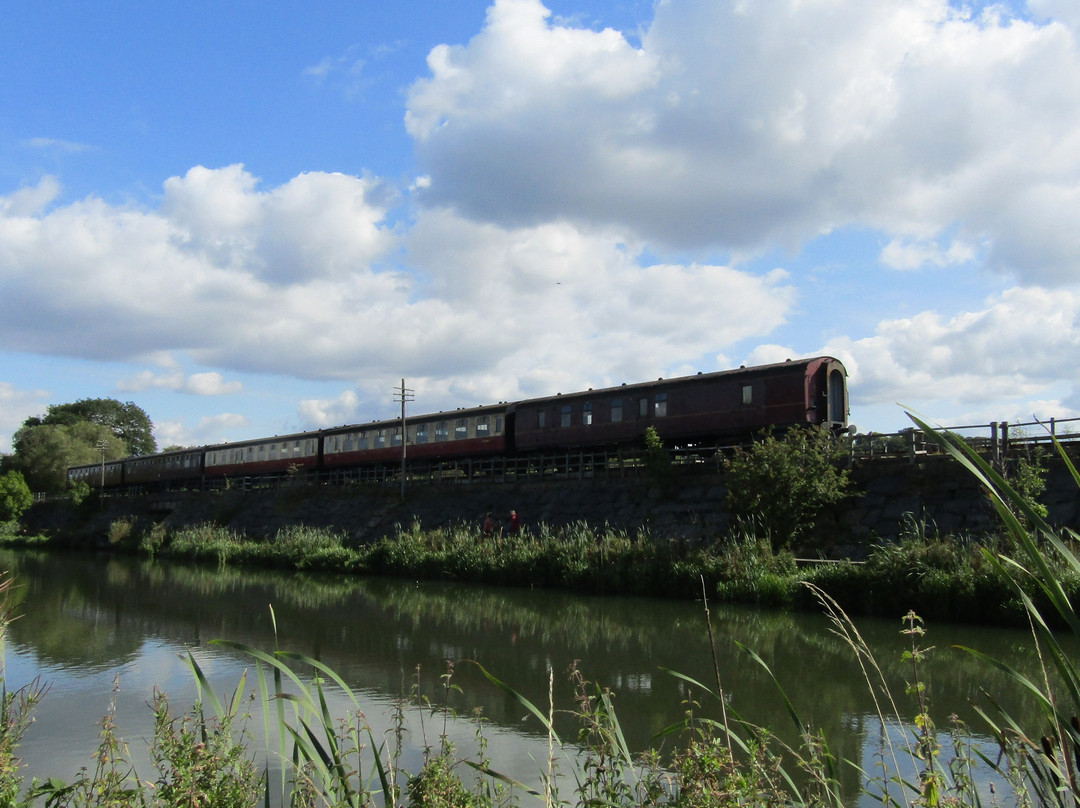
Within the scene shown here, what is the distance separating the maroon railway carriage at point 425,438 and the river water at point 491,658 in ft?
41.8

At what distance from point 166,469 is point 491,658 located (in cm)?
4798

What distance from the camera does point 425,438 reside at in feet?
117

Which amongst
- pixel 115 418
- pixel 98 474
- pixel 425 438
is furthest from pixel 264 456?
pixel 115 418

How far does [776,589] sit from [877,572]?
6.15ft

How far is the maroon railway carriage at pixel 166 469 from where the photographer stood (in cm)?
5075

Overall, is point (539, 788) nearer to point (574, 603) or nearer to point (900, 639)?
point (900, 639)

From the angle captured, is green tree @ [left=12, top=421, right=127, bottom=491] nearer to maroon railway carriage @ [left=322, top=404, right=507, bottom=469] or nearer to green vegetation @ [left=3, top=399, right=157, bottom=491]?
green vegetation @ [left=3, top=399, right=157, bottom=491]

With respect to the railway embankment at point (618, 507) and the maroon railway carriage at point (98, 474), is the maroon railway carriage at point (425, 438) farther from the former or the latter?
the maroon railway carriage at point (98, 474)

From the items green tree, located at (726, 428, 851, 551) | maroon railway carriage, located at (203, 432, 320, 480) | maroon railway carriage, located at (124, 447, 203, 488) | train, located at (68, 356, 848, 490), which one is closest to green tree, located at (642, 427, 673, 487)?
train, located at (68, 356, 848, 490)

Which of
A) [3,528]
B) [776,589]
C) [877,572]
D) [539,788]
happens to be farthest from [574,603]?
[3,528]

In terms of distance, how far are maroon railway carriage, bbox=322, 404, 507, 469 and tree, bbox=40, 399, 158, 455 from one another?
53449mm

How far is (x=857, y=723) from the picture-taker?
25.0 ft

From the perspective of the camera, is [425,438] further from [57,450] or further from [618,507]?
[57,450]

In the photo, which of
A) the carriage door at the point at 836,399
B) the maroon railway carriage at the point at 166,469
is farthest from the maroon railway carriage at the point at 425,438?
the maroon railway carriage at the point at 166,469
